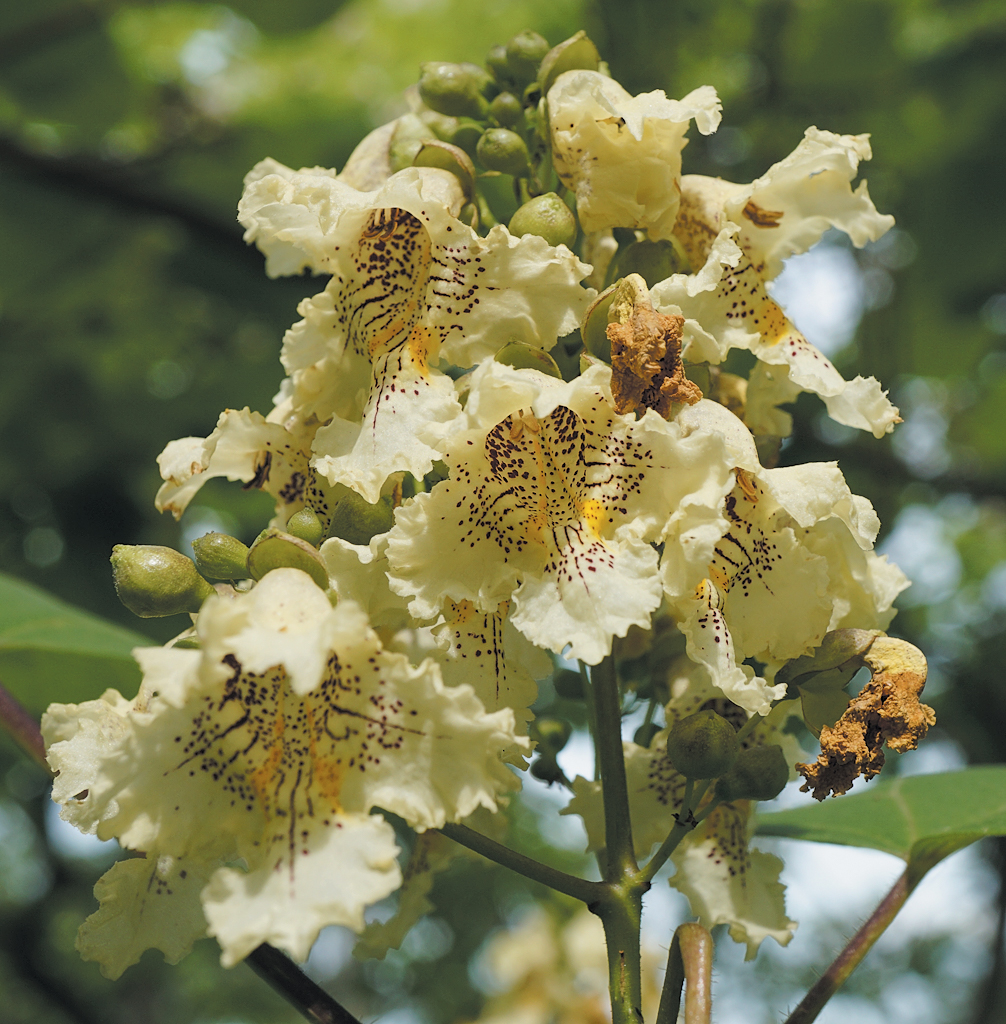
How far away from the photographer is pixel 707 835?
146 centimetres

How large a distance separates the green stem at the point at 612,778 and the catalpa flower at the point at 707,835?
6.6 inches

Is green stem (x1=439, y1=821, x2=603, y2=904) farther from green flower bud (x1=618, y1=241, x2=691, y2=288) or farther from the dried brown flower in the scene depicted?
green flower bud (x1=618, y1=241, x2=691, y2=288)

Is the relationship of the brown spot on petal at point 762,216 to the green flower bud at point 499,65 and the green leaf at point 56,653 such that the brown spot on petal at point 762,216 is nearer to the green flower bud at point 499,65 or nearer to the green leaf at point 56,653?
the green flower bud at point 499,65

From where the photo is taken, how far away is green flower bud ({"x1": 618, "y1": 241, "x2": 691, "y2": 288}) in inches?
50.2

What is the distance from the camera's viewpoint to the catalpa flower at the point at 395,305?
117 cm

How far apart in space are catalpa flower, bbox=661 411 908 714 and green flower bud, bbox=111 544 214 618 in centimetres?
52

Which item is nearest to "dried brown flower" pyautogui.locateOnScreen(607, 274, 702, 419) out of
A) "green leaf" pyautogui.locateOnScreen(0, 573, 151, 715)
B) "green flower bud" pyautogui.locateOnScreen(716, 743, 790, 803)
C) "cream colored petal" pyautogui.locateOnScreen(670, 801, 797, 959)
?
"green flower bud" pyautogui.locateOnScreen(716, 743, 790, 803)

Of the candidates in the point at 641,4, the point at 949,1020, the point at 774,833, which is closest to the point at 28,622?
the point at 774,833

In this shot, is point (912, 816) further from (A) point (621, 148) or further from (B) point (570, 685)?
(A) point (621, 148)

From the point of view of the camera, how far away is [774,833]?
1898mm

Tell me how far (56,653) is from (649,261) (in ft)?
4.36

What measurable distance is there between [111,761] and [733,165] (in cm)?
407

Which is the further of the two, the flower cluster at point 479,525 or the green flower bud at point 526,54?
the green flower bud at point 526,54

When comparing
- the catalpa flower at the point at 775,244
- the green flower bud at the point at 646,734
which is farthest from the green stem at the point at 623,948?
the catalpa flower at the point at 775,244
